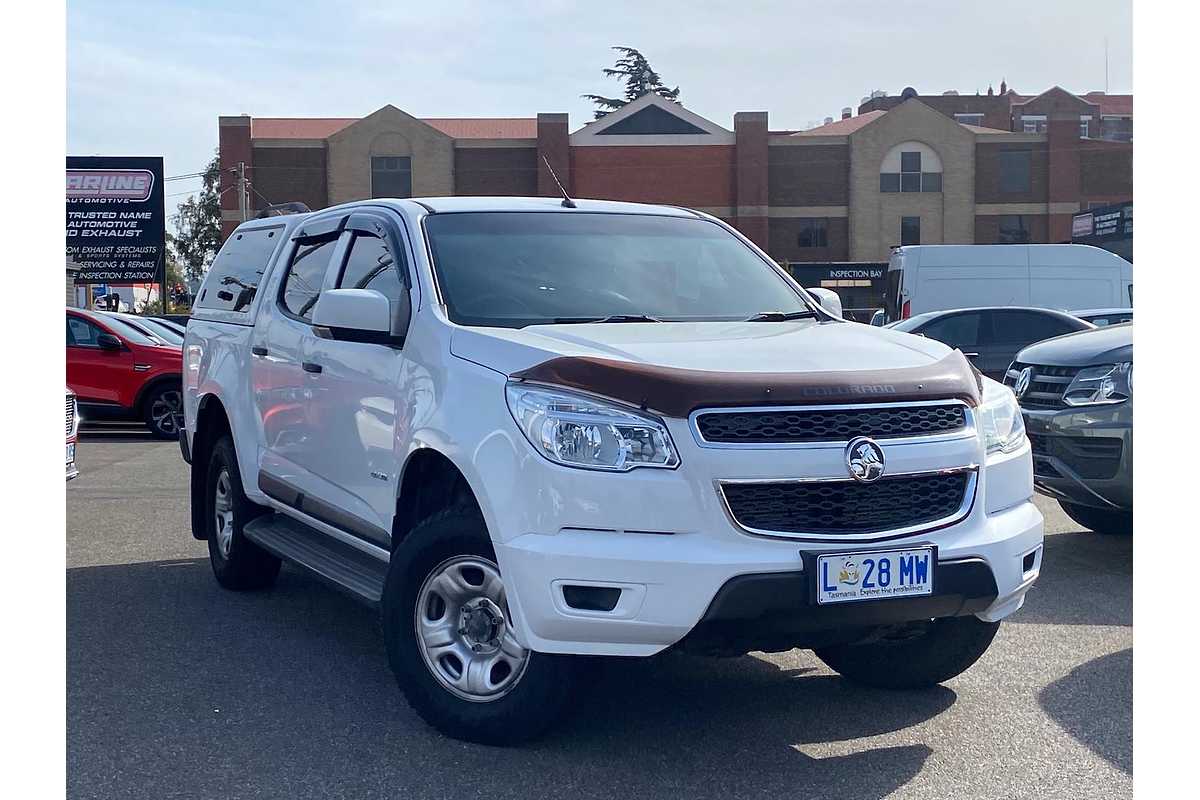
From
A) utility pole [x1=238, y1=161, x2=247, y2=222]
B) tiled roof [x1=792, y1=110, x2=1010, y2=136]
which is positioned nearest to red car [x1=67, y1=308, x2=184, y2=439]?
utility pole [x1=238, y1=161, x2=247, y2=222]

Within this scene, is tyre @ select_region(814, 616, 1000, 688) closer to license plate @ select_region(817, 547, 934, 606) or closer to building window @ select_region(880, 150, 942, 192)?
license plate @ select_region(817, 547, 934, 606)

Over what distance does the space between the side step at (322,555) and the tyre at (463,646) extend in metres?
0.26

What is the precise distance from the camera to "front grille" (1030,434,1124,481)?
7.00 meters

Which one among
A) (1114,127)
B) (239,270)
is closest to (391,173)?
(1114,127)

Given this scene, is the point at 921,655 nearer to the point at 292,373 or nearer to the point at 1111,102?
the point at 292,373

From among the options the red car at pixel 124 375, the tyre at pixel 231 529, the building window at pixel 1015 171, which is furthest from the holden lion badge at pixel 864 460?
the building window at pixel 1015 171

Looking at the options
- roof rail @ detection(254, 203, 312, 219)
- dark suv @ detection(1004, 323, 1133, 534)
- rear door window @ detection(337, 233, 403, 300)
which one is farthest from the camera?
roof rail @ detection(254, 203, 312, 219)

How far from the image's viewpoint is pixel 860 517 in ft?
13.4

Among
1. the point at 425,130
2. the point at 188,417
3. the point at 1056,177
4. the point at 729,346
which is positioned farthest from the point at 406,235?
the point at 1056,177

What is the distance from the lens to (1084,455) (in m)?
7.15

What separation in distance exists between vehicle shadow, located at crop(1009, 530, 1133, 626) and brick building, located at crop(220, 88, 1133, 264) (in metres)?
52.1

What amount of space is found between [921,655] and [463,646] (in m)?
1.70

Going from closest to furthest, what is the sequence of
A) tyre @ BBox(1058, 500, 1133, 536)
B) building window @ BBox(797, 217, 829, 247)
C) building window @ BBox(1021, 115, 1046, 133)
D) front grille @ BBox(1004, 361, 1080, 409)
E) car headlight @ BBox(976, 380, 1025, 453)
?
1. car headlight @ BBox(976, 380, 1025, 453)
2. front grille @ BBox(1004, 361, 1080, 409)
3. tyre @ BBox(1058, 500, 1133, 536)
4. building window @ BBox(797, 217, 829, 247)
5. building window @ BBox(1021, 115, 1046, 133)

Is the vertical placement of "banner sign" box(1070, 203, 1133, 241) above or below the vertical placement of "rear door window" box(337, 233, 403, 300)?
above
